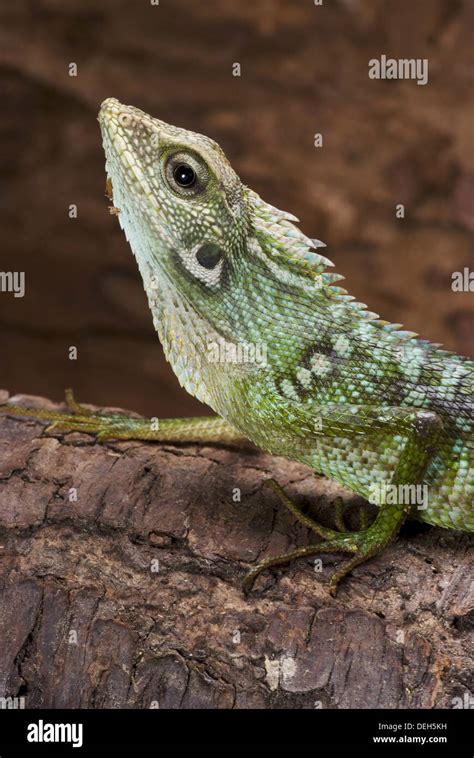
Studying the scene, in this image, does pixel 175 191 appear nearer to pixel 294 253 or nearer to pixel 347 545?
pixel 294 253

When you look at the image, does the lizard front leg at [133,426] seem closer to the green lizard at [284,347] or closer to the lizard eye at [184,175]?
the green lizard at [284,347]

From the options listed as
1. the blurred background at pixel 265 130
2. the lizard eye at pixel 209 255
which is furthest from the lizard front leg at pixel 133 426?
the blurred background at pixel 265 130

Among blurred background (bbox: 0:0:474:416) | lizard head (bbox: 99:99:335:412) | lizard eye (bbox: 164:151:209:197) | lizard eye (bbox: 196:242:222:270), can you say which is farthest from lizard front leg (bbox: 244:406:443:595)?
blurred background (bbox: 0:0:474:416)

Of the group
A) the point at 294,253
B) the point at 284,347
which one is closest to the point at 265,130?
the point at 294,253

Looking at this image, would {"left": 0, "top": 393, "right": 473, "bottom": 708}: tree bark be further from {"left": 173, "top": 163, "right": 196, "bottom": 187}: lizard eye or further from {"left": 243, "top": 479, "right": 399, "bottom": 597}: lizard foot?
{"left": 173, "top": 163, "right": 196, "bottom": 187}: lizard eye

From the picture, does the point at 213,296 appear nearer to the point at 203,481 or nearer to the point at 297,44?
the point at 203,481
